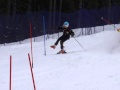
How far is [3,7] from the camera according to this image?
53.6 metres

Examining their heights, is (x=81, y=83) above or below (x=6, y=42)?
above

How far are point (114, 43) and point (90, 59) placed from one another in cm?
342

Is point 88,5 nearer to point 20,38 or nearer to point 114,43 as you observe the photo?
point 20,38

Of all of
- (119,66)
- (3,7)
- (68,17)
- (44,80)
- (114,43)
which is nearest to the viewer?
(44,80)

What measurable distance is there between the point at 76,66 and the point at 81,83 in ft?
9.14

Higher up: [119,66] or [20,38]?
[119,66]

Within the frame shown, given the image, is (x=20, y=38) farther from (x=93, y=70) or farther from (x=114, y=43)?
(x=93, y=70)

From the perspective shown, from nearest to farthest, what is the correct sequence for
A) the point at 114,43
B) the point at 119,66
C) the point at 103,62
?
1. the point at 119,66
2. the point at 103,62
3. the point at 114,43

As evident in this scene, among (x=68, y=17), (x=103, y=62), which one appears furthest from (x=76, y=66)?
(x=68, y=17)

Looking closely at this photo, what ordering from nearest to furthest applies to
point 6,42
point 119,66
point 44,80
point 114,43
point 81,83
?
A: point 81,83
point 44,80
point 119,66
point 114,43
point 6,42

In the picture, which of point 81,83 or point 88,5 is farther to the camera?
point 88,5

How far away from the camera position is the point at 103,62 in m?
14.1

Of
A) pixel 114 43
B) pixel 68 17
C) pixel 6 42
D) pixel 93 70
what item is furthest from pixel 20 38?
pixel 93 70

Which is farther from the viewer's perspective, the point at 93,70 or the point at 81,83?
the point at 93,70
